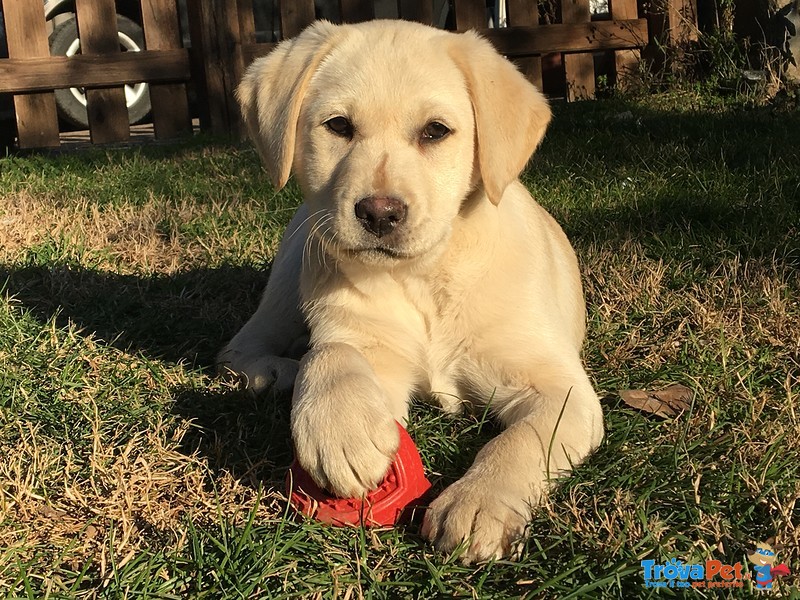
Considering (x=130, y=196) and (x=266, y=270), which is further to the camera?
(x=130, y=196)

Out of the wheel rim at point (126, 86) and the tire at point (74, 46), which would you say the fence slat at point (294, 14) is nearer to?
the wheel rim at point (126, 86)

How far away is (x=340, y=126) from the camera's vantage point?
2742mm

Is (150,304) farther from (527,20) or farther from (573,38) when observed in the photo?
(573,38)

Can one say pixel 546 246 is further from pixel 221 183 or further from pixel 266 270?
pixel 221 183

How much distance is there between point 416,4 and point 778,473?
6.55m

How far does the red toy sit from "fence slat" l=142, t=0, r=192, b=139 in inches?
248

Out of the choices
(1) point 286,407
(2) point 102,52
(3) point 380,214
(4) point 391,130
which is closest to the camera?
(3) point 380,214

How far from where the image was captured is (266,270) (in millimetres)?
4355

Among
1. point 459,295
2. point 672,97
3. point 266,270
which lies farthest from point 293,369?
point 672,97

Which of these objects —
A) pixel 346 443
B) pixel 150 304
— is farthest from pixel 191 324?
pixel 346 443

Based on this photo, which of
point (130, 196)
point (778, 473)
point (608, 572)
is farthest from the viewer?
point (130, 196)

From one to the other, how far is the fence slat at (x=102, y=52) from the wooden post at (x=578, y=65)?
402cm

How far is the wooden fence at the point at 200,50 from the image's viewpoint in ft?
24.2

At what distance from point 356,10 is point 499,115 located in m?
5.62
